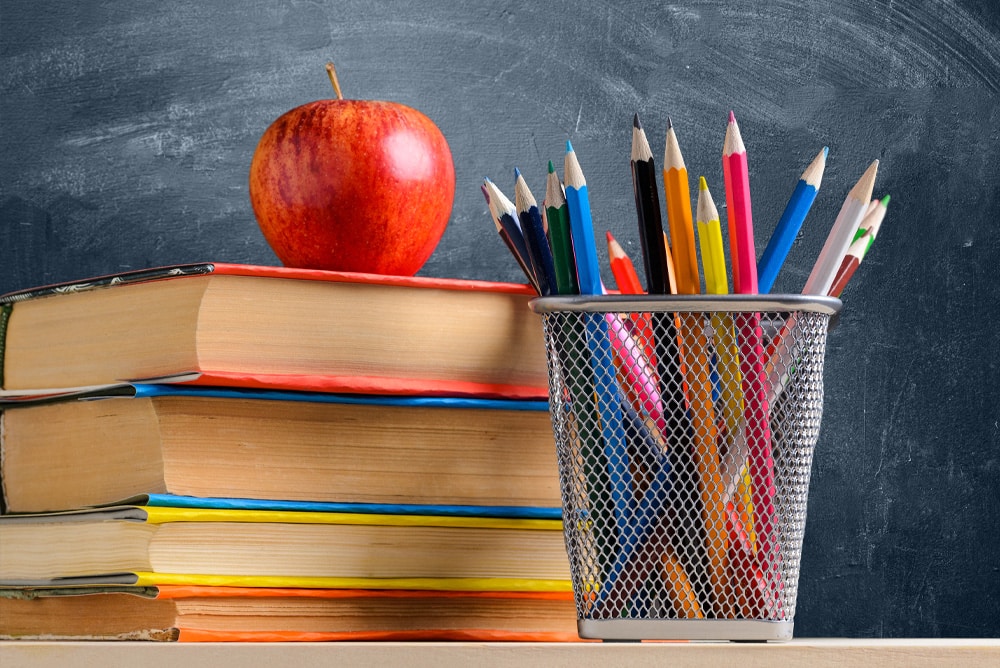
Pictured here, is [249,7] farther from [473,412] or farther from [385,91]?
[473,412]

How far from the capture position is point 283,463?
0.57 meters

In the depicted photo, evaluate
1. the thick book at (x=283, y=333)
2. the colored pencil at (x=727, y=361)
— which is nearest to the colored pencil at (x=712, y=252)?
the colored pencil at (x=727, y=361)

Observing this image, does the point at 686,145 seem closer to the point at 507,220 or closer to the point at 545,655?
the point at 507,220

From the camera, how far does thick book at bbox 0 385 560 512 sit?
557mm

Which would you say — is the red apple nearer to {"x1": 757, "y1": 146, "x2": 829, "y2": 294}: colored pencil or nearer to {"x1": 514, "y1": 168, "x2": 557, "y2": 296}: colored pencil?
{"x1": 514, "y1": 168, "x2": 557, "y2": 296}: colored pencil

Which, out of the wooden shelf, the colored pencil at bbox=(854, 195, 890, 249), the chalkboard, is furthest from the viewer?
the chalkboard

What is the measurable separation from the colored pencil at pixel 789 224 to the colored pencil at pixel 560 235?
3.8 inches

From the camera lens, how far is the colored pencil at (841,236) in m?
0.55

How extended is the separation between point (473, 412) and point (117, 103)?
1.28ft

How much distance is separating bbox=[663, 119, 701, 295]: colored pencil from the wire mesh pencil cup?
22 millimetres

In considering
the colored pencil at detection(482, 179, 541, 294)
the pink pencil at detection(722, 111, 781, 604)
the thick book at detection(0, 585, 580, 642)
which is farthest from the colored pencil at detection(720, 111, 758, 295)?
the thick book at detection(0, 585, 580, 642)

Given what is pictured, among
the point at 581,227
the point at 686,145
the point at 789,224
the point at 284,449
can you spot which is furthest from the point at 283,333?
the point at 686,145

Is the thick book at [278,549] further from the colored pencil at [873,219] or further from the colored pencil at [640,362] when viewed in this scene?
the colored pencil at [873,219]

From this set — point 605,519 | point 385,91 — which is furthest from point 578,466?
point 385,91
